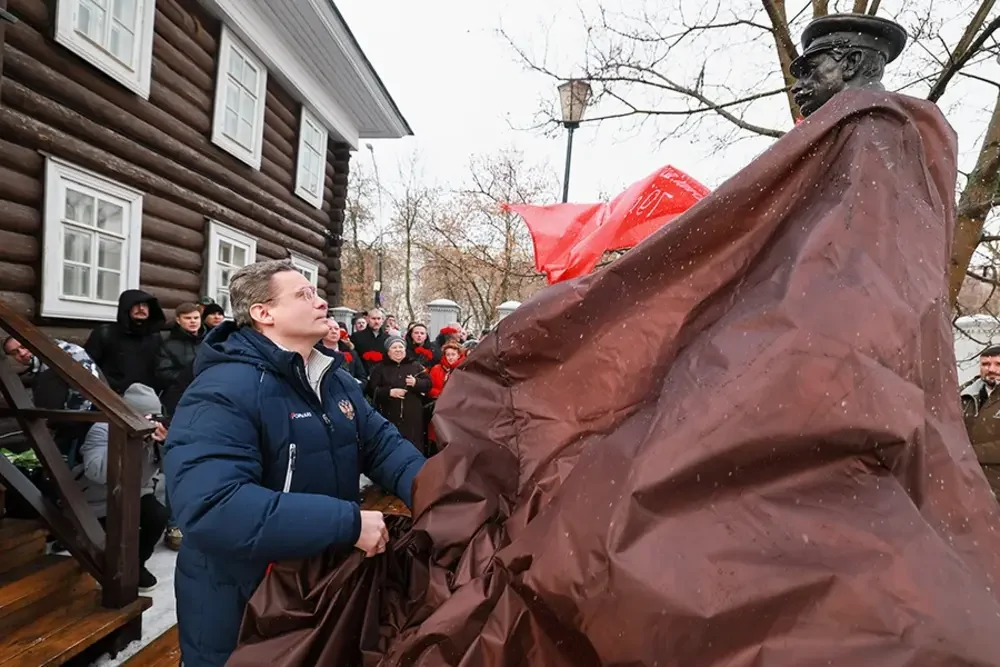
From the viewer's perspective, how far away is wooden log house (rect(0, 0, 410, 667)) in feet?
10.2

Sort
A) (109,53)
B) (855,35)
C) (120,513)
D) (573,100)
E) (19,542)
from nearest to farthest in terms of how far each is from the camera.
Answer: (855,35), (120,513), (19,542), (109,53), (573,100)

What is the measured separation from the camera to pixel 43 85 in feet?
16.6

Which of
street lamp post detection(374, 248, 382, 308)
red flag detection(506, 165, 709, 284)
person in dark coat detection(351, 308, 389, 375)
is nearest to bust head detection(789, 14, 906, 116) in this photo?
red flag detection(506, 165, 709, 284)

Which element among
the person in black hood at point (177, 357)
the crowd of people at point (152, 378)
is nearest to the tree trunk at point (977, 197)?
the crowd of people at point (152, 378)

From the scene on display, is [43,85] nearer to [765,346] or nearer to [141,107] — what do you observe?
[141,107]

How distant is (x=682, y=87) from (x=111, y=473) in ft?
23.2

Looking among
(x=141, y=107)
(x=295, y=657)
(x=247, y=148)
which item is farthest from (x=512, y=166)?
(x=295, y=657)

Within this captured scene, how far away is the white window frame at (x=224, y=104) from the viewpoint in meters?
7.55

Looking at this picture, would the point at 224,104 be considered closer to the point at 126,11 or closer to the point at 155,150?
the point at 155,150

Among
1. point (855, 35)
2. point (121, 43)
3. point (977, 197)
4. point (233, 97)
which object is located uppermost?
point (233, 97)

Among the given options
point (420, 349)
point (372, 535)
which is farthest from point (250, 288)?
point (420, 349)

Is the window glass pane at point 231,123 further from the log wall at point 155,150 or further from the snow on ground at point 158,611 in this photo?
the snow on ground at point 158,611

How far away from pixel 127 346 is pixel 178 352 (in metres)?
0.38

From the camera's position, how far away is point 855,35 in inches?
64.4
